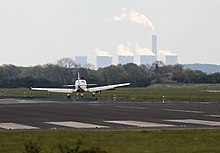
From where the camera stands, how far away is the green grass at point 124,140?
784 inches

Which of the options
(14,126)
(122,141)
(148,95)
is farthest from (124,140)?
(148,95)

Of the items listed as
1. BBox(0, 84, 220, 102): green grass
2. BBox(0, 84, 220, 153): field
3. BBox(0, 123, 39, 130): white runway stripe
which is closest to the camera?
BBox(0, 84, 220, 153): field

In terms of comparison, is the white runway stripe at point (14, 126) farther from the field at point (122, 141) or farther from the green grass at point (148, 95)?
the green grass at point (148, 95)

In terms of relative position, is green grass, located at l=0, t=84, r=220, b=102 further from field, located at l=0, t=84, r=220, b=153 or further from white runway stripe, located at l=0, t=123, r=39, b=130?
field, located at l=0, t=84, r=220, b=153

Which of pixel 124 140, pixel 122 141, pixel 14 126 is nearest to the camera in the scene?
pixel 122 141

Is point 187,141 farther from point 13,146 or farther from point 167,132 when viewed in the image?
point 13,146

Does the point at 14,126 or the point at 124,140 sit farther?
the point at 14,126

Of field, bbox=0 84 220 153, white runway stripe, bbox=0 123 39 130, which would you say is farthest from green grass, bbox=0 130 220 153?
white runway stripe, bbox=0 123 39 130

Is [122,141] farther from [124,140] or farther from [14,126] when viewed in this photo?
[14,126]

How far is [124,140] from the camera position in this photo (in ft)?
74.1

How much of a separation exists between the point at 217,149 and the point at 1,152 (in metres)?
6.72

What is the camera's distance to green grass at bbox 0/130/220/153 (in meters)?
19.9

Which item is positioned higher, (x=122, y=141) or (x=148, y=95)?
(x=148, y=95)

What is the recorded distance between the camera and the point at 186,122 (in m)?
32.8
